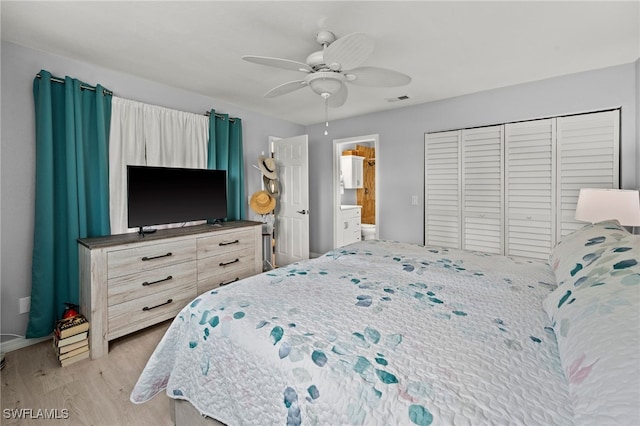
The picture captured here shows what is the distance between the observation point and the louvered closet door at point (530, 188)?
3.12m

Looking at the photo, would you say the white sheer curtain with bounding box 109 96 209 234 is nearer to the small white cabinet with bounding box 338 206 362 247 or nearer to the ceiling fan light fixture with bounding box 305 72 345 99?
the ceiling fan light fixture with bounding box 305 72 345 99

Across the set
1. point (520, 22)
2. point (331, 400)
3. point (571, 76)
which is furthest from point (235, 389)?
point (571, 76)

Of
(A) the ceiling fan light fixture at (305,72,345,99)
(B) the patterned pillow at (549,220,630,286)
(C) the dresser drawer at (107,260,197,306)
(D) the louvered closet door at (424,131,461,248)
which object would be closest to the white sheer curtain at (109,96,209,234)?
(C) the dresser drawer at (107,260,197,306)

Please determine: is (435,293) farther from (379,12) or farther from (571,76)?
(571,76)

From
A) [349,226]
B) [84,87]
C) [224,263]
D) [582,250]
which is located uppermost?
[84,87]

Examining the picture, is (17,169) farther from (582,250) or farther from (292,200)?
(582,250)

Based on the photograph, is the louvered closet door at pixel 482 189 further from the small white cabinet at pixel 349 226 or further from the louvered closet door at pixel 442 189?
the small white cabinet at pixel 349 226

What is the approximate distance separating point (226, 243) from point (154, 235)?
728 mm

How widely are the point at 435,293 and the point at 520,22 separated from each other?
6.59ft

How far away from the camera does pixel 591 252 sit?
1205 millimetres

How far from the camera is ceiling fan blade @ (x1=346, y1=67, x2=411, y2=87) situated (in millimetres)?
2037

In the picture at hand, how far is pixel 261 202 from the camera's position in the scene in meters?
3.96

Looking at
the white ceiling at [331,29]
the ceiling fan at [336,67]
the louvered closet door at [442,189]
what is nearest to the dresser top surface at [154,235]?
the white ceiling at [331,29]

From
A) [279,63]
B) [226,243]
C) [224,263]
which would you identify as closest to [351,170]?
[226,243]
